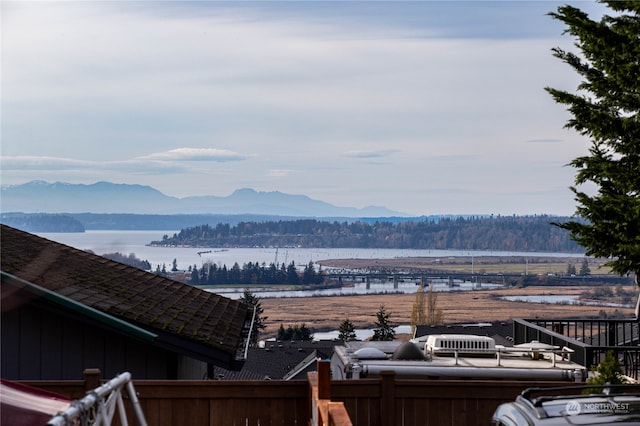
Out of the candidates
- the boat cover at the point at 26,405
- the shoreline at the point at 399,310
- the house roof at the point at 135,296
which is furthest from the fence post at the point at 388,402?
the shoreline at the point at 399,310

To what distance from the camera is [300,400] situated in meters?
9.62

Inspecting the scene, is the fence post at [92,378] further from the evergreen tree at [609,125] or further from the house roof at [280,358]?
the house roof at [280,358]

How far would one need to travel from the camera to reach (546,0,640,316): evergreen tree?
20359 mm

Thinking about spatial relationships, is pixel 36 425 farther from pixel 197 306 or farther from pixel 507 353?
pixel 507 353

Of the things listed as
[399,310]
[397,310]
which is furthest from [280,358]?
[399,310]

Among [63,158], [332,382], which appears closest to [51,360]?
[332,382]

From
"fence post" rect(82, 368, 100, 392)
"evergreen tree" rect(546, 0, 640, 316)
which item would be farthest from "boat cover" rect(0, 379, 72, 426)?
"evergreen tree" rect(546, 0, 640, 316)

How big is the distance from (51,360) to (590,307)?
511 feet

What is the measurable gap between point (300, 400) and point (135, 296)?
12.6 ft

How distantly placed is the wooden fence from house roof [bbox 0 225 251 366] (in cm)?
135

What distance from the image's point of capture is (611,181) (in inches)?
846

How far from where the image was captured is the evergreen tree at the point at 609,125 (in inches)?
802

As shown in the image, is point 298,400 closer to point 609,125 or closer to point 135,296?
point 135,296

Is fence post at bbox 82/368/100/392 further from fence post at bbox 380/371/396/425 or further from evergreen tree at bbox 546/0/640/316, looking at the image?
evergreen tree at bbox 546/0/640/316
